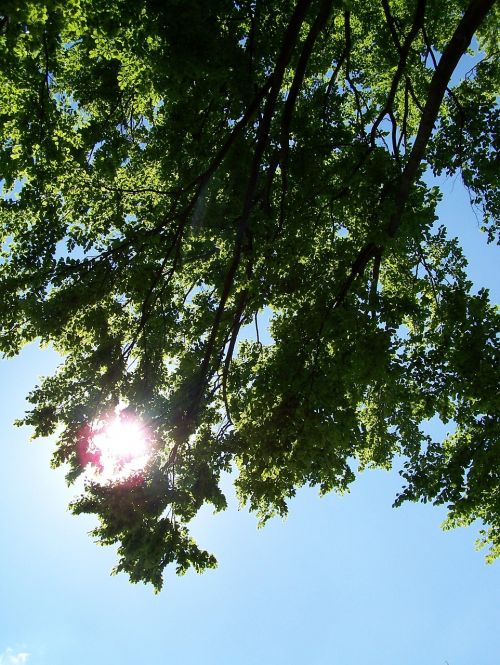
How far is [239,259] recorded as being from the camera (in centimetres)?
736

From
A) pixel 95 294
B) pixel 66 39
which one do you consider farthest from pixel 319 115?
pixel 95 294

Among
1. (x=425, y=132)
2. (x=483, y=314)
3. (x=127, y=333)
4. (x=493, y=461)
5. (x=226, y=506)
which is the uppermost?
(x=425, y=132)

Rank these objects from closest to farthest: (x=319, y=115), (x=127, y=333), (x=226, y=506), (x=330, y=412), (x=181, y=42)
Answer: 1. (x=181, y=42)
2. (x=330, y=412)
3. (x=226, y=506)
4. (x=319, y=115)
5. (x=127, y=333)

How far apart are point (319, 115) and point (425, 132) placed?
2.81 metres

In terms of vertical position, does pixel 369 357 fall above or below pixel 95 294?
below

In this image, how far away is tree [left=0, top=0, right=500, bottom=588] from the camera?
6.74m

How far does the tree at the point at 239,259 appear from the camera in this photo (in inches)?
265

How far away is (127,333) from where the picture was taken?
1012cm

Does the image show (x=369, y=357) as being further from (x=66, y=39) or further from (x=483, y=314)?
(x=66, y=39)

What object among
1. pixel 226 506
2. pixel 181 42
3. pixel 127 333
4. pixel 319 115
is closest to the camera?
pixel 181 42

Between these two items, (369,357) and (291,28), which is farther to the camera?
(369,357)

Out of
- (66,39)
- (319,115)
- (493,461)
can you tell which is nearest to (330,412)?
(493,461)

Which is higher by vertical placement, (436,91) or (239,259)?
(436,91)

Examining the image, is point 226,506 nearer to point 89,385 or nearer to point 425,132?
point 89,385
